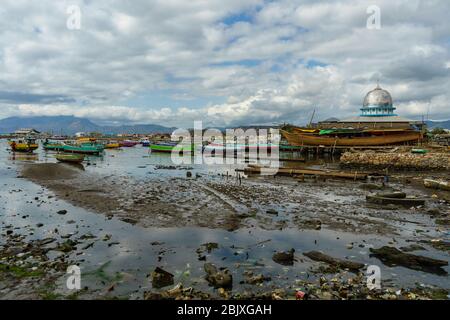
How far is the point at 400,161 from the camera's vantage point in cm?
4091

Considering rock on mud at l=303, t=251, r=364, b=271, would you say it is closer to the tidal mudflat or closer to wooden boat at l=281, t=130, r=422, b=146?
the tidal mudflat

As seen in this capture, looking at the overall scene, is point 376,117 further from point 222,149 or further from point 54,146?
point 54,146

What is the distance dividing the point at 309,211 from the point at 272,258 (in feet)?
26.3

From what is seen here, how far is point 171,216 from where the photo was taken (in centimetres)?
1656

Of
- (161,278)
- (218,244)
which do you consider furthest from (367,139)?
(161,278)

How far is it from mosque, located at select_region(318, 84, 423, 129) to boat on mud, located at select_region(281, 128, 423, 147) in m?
8.47

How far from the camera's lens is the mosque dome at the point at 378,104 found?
Result: 258ft

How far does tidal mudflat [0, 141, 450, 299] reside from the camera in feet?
28.2

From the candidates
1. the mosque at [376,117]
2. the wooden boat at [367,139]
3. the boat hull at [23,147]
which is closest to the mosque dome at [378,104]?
the mosque at [376,117]

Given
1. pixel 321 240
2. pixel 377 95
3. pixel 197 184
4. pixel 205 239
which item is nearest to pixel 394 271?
pixel 321 240

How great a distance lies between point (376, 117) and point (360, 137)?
24002 mm

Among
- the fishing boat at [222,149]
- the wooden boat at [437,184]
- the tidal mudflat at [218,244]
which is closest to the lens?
the tidal mudflat at [218,244]

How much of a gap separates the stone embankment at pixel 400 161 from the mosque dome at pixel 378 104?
38.7m

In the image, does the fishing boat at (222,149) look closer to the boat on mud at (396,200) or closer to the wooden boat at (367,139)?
the wooden boat at (367,139)
